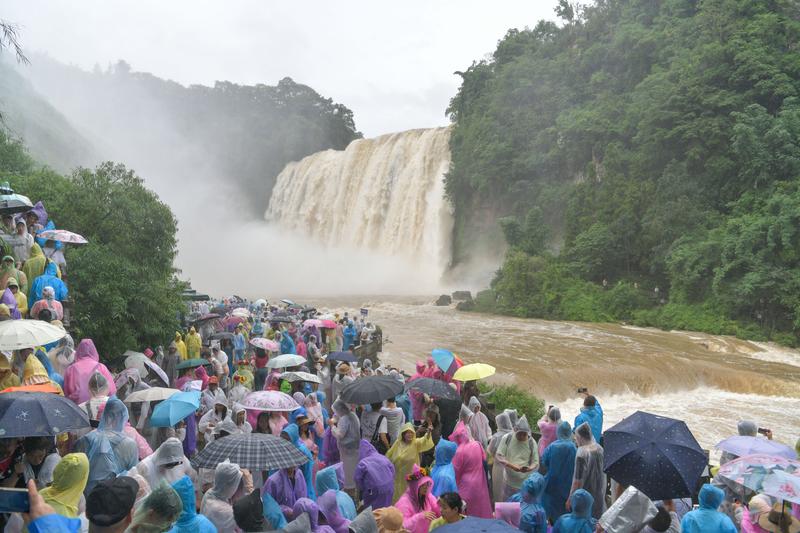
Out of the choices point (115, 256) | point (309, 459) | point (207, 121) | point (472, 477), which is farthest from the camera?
point (207, 121)

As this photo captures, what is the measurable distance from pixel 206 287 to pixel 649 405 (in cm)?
4591

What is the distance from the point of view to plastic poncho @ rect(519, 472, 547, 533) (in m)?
3.86

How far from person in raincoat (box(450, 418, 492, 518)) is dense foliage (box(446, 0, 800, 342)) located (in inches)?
802

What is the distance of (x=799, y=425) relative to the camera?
12.3 meters

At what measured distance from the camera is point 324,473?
4023mm

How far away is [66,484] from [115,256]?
335 inches

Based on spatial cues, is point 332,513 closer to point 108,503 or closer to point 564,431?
point 108,503

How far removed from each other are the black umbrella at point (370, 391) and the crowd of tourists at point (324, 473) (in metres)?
0.05

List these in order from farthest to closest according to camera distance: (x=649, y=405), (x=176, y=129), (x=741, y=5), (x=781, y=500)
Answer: (x=176, y=129)
(x=741, y=5)
(x=649, y=405)
(x=781, y=500)

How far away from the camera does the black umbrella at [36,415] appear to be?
362 centimetres

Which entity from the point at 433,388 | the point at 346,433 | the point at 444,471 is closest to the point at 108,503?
the point at 444,471

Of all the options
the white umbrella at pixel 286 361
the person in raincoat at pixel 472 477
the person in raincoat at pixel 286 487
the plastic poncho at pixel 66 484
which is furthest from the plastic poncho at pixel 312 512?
the white umbrella at pixel 286 361

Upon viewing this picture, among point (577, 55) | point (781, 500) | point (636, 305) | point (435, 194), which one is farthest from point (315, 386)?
point (577, 55)

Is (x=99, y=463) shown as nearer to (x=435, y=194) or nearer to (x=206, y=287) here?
(x=435, y=194)
